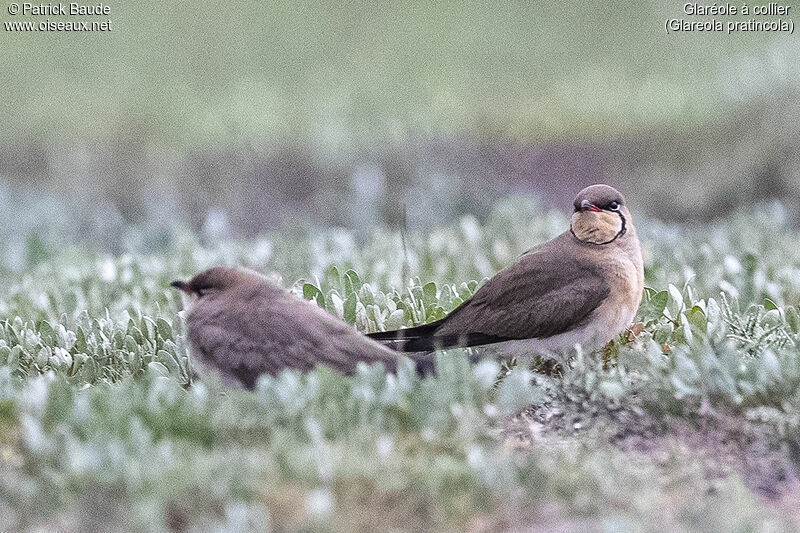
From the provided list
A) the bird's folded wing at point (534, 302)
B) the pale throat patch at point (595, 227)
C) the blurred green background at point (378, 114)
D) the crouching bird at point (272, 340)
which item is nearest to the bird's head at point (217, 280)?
the crouching bird at point (272, 340)

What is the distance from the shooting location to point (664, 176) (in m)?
13.0

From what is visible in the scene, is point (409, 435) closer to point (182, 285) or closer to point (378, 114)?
point (182, 285)

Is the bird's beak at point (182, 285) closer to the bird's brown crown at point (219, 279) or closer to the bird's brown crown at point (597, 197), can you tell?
the bird's brown crown at point (219, 279)

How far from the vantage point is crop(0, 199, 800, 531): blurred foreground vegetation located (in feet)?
12.4

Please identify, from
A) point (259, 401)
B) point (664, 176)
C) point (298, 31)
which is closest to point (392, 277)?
point (259, 401)

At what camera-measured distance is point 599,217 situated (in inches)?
234

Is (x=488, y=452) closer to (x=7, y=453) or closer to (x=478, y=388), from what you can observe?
(x=478, y=388)

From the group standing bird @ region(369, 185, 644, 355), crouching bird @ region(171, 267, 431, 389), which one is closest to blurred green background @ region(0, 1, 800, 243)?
standing bird @ region(369, 185, 644, 355)

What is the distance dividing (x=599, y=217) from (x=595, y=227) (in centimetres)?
6

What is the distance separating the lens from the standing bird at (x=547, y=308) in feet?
18.5

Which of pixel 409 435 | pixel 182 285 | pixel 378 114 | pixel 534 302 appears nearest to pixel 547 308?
pixel 534 302

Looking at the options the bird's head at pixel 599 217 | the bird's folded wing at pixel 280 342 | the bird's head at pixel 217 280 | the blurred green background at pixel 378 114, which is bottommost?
the bird's folded wing at pixel 280 342

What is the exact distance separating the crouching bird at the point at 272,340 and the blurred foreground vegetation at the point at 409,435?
0.15m

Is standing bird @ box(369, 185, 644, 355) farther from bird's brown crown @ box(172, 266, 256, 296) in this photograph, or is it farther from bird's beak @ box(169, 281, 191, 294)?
bird's beak @ box(169, 281, 191, 294)
